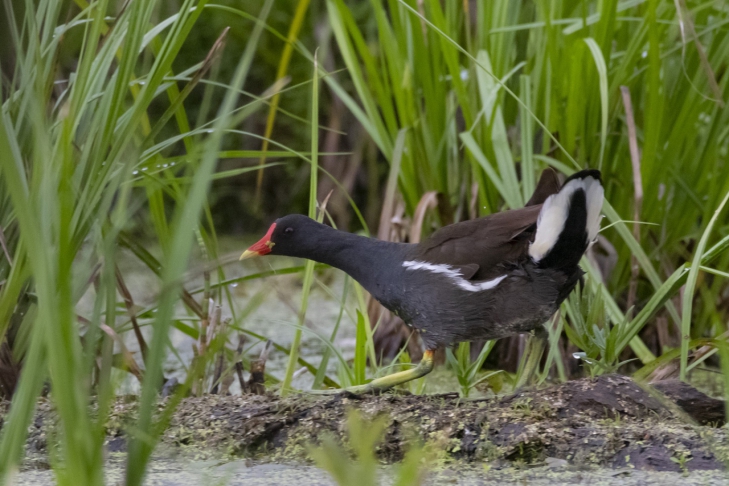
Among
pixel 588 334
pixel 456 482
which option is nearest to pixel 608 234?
pixel 588 334

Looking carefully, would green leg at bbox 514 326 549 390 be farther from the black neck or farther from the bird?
the black neck

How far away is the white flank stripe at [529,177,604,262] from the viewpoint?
59.9 inches

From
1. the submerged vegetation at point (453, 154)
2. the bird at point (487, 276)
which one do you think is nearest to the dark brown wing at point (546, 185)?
the bird at point (487, 276)

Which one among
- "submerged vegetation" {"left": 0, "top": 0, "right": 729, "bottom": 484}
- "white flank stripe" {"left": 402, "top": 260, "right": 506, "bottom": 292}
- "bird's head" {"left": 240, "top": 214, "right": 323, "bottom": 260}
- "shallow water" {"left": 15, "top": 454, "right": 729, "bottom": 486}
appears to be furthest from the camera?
"bird's head" {"left": 240, "top": 214, "right": 323, "bottom": 260}

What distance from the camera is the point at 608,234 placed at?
2.31m

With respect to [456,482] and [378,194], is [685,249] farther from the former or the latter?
[378,194]

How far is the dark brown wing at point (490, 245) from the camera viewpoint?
1678mm

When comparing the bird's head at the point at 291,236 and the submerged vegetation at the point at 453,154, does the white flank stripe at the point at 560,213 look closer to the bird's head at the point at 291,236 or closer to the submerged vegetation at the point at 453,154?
the submerged vegetation at the point at 453,154

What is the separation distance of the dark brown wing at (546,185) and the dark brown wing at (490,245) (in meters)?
0.09

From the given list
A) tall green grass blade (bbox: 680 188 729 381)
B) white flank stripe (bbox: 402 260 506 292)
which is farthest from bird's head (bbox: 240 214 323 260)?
tall green grass blade (bbox: 680 188 729 381)

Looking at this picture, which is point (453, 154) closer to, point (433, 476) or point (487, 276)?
point (487, 276)

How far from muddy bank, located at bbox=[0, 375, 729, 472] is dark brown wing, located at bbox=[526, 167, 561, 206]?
1.56 ft

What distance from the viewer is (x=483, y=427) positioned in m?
1.41

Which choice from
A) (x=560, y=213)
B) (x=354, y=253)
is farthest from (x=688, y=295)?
(x=354, y=253)
